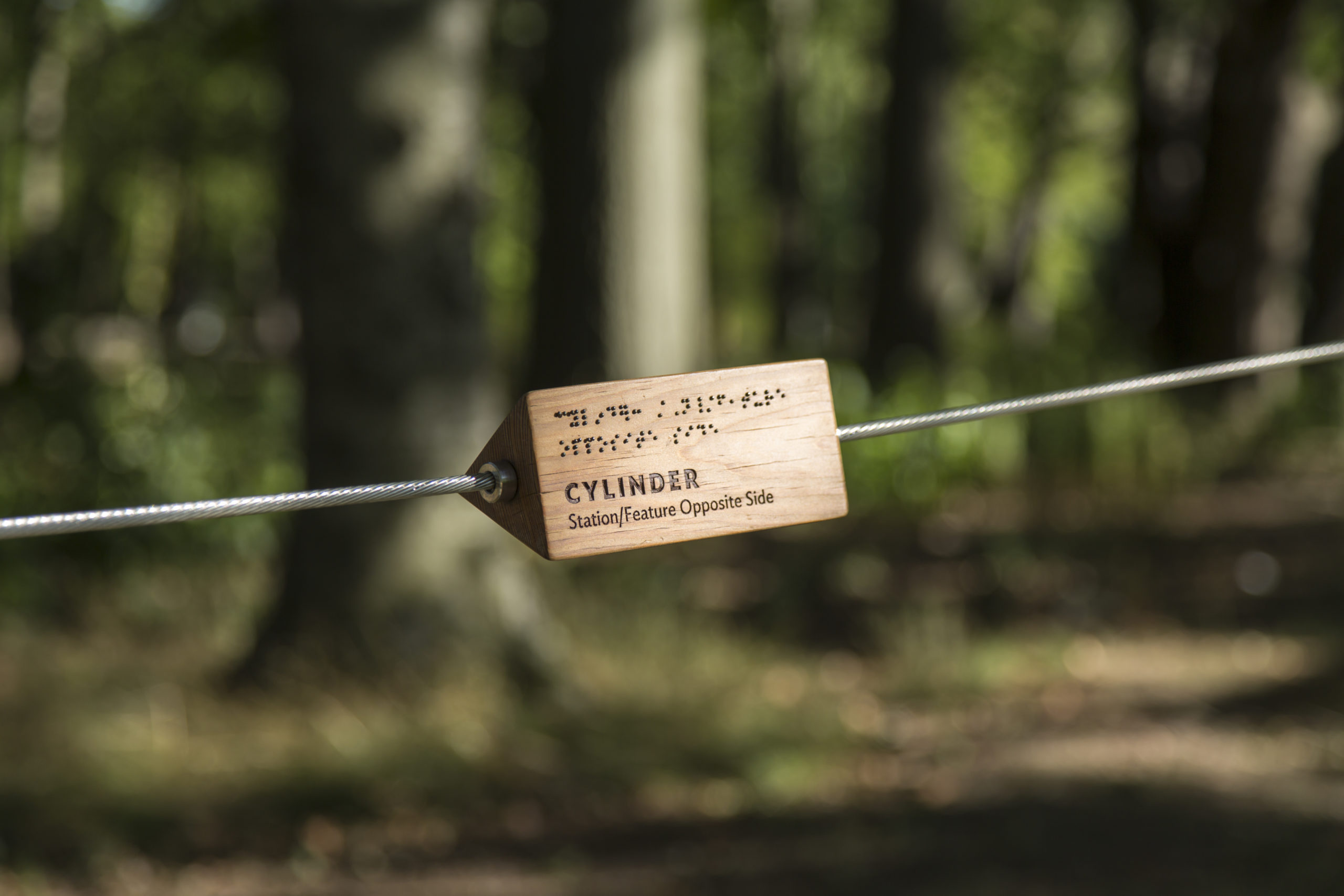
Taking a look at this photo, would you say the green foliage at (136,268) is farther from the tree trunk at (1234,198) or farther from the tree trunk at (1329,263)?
the tree trunk at (1329,263)

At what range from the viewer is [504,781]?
14.3 feet

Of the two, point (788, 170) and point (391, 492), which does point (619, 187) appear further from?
point (788, 170)

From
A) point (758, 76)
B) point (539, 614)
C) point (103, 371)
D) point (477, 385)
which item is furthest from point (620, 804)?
point (758, 76)

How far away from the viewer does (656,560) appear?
6.80 m

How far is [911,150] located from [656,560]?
540 centimetres

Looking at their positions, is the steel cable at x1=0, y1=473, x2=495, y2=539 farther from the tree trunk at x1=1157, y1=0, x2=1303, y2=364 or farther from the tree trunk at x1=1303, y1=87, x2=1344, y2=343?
the tree trunk at x1=1303, y1=87, x2=1344, y2=343

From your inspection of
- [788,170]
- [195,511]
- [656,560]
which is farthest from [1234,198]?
[195,511]

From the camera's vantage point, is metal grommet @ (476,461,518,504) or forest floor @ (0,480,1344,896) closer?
metal grommet @ (476,461,518,504)

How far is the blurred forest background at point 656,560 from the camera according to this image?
418 cm

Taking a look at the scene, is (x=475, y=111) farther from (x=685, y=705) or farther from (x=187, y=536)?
(x=187, y=536)

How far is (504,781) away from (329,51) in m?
2.70

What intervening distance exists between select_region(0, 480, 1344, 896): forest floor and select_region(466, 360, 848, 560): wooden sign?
103 inches

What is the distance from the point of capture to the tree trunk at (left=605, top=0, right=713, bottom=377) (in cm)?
794

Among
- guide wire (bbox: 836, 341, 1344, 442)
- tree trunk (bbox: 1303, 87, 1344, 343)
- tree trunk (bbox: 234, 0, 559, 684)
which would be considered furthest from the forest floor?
tree trunk (bbox: 1303, 87, 1344, 343)
